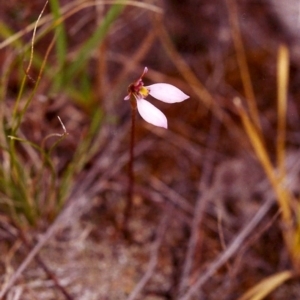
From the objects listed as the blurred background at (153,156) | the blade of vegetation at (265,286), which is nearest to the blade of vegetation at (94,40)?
the blurred background at (153,156)

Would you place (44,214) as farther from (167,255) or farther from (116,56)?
(116,56)

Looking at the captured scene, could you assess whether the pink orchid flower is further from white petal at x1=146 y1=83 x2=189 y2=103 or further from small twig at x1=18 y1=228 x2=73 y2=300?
small twig at x1=18 y1=228 x2=73 y2=300

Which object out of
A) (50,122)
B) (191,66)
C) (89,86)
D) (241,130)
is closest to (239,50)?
(191,66)

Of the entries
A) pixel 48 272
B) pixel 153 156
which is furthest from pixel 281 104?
pixel 48 272

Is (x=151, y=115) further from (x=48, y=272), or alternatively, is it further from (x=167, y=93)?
(x=48, y=272)

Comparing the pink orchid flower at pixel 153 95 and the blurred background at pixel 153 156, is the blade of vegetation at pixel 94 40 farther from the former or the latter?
the pink orchid flower at pixel 153 95

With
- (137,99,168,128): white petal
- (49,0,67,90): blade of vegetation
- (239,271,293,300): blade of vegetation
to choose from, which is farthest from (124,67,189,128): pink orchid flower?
(239,271,293,300): blade of vegetation
